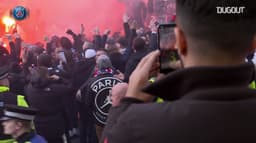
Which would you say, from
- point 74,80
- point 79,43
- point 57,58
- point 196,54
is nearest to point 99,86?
point 74,80

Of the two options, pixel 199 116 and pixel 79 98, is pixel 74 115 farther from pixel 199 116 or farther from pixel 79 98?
pixel 199 116

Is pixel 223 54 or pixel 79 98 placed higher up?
pixel 223 54

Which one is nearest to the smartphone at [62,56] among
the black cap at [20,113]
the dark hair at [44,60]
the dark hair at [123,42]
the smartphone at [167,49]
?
the dark hair at [44,60]

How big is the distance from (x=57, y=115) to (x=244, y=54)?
446 cm

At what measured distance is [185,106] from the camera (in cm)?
106

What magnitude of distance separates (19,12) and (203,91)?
809 cm

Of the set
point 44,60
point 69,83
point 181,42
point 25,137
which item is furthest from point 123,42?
point 181,42

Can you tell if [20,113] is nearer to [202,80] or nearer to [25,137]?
[25,137]

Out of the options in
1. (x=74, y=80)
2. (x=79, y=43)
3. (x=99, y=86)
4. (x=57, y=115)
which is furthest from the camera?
(x=79, y=43)

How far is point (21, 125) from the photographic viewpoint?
3453mm

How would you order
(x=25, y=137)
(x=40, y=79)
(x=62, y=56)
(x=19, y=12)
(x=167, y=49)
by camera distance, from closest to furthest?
(x=167, y=49) → (x=25, y=137) → (x=40, y=79) → (x=62, y=56) → (x=19, y=12)

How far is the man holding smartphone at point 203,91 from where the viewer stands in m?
1.05

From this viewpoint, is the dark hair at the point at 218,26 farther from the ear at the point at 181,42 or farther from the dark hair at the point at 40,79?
the dark hair at the point at 40,79

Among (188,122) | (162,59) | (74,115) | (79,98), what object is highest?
(162,59)
